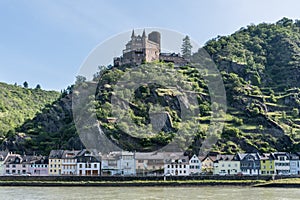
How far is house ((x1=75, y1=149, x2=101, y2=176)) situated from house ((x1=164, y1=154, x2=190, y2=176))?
10947 mm

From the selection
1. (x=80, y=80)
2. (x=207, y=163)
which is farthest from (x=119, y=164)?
(x=80, y=80)

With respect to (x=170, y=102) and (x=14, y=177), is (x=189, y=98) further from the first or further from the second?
(x=14, y=177)

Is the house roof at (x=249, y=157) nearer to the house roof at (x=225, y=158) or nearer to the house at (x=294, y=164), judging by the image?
the house roof at (x=225, y=158)

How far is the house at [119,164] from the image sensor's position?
7506 cm

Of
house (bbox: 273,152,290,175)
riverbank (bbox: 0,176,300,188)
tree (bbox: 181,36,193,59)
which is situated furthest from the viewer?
tree (bbox: 181,36,193,59)

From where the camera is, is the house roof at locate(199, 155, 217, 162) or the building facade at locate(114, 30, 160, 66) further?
the building facade at locate(114, 30, 160, 66)

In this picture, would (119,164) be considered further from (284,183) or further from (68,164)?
(284,183)

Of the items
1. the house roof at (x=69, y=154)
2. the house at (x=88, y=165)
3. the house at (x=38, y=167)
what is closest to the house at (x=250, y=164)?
the house at (x=88, y=165)

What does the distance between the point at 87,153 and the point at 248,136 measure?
30583 mm

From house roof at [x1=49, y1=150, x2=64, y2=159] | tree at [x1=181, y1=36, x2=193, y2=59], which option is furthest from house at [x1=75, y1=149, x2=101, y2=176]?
tree at [x1=181, y1=36, x2=193, y2=59]

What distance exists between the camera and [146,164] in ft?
249

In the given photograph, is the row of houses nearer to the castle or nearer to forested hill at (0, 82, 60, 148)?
forested hill at (0, 82, 60, 148)

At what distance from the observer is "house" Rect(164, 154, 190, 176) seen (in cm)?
7300

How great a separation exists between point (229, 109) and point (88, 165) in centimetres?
3901
